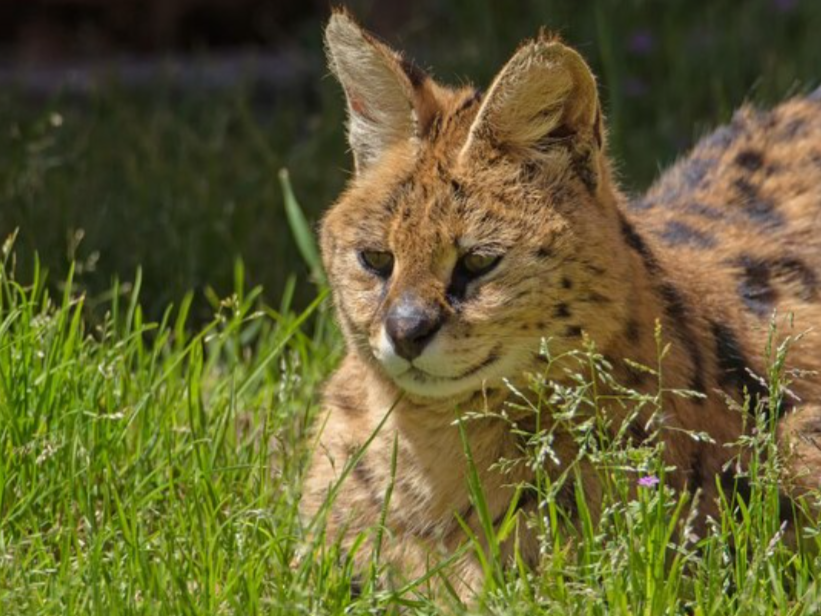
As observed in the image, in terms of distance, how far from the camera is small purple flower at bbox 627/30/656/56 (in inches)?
287

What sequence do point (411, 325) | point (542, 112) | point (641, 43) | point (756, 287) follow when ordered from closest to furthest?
1. point (411, 325)
2. point (542, 112)
3. point (756, 287)
4. point (641, 43)

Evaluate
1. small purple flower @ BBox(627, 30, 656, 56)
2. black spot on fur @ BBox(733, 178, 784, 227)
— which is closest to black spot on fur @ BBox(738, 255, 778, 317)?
black spot on fur @ BBox(733, 178, 784, 227)

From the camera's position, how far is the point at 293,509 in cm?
354

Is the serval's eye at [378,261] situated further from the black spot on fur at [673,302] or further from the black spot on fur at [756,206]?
the black spot on fur at [756,206]

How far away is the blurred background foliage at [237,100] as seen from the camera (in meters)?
5.57

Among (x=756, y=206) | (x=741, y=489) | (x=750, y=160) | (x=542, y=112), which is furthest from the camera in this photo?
(x=750, y=160)

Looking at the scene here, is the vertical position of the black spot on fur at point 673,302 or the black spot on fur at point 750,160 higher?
the black spot on fur at point 750,160

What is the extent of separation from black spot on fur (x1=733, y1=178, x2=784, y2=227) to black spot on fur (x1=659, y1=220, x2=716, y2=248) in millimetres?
196

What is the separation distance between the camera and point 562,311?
359 cm

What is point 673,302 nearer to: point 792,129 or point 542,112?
point 542,112

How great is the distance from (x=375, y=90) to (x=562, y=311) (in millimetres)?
666

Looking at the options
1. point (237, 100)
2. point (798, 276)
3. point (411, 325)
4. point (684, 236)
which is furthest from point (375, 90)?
point (237, 100)

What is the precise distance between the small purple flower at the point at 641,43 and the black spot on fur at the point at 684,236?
10.0ft

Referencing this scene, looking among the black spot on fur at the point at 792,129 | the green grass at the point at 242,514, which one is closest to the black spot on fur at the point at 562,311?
the green grass at the point at 242,514
